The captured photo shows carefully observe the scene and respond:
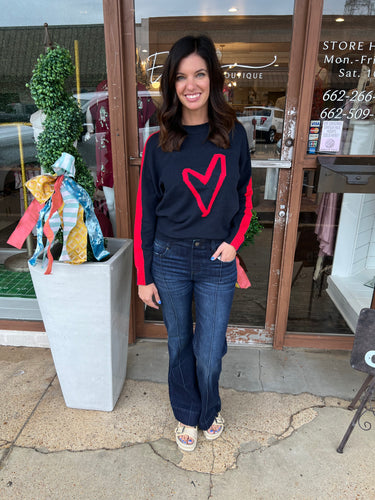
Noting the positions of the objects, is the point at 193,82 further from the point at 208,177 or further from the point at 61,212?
the point at 61,212

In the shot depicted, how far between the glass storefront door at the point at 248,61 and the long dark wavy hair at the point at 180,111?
79cm

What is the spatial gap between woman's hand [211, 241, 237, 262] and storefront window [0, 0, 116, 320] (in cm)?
117

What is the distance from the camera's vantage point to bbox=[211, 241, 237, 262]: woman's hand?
160 cm

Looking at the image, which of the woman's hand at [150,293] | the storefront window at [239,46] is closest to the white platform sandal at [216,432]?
the woman's hand at [150,293]

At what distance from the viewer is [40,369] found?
2.42 m

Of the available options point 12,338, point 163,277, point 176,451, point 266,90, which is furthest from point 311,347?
point 12,338

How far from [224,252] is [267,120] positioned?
1118mm

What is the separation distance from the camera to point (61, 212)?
1.72 metres

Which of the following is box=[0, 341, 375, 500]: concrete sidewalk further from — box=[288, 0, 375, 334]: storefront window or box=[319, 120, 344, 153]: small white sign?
box=[319, 120, 344, 153]: small white sign

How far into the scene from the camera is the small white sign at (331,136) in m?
2.25

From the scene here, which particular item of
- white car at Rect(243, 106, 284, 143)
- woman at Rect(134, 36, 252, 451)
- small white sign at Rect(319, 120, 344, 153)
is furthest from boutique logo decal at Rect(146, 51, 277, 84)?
woman at Rect(134, 36, 252, 451)

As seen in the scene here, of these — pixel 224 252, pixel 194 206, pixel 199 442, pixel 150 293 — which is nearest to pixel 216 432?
pixel 199 442

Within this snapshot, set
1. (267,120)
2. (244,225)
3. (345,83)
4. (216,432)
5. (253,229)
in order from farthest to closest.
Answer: (253,229)
(267,120)
(345,83)
(216,432)
(244,225)

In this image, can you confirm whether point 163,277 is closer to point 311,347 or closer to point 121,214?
point 121,214
